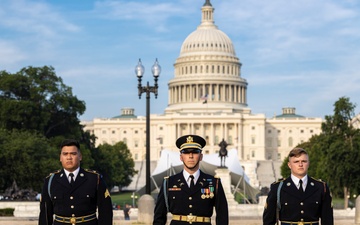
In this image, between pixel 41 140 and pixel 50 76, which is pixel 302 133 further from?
pixel 41 140

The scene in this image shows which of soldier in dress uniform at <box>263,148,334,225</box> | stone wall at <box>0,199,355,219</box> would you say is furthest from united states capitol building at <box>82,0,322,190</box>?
soldier in dress uniform at <box>263,148,334,225</box>

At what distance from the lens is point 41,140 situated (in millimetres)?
60125

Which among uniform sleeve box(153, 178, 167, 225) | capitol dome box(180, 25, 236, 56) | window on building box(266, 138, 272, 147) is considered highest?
capitol dome box(180, 25, 236, 56)

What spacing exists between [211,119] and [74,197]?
147 meters

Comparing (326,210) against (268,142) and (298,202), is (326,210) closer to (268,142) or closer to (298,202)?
(298,202)

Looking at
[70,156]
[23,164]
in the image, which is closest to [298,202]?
[70,156]

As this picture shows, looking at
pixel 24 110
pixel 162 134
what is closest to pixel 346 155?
pixel 24 110

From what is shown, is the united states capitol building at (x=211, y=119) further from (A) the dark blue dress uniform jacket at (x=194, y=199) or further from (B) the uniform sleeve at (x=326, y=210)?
(A) the dark blue dress uniform jacket at (x=194, y=199)

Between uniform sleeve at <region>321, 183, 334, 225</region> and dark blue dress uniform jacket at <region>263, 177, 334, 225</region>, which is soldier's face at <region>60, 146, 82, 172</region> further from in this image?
uniform sleeve at <region>321, 183, 334, 225</region>

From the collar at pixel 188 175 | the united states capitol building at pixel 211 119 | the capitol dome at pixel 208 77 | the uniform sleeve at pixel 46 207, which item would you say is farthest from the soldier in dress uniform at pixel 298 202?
the capitol dome at pixel 208 77

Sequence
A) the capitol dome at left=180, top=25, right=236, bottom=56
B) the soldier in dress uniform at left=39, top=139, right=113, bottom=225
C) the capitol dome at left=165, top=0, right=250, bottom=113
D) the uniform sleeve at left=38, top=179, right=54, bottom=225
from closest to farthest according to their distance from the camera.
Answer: the soldier in dress uniform at left=39, top=139, right=113, bottom=225
the uniform sleeve at left=38, top=179, right=54, bottom=225
the capitol dome at left=165, top=0, right=250, bottom=113
the capitol dome at left=180, top=25, right=236, bottom=56

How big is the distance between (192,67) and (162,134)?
13562mm

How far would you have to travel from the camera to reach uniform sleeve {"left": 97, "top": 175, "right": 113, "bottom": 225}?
9.97 metres

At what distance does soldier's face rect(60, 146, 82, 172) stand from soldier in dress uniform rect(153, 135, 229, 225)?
38.4 inches
